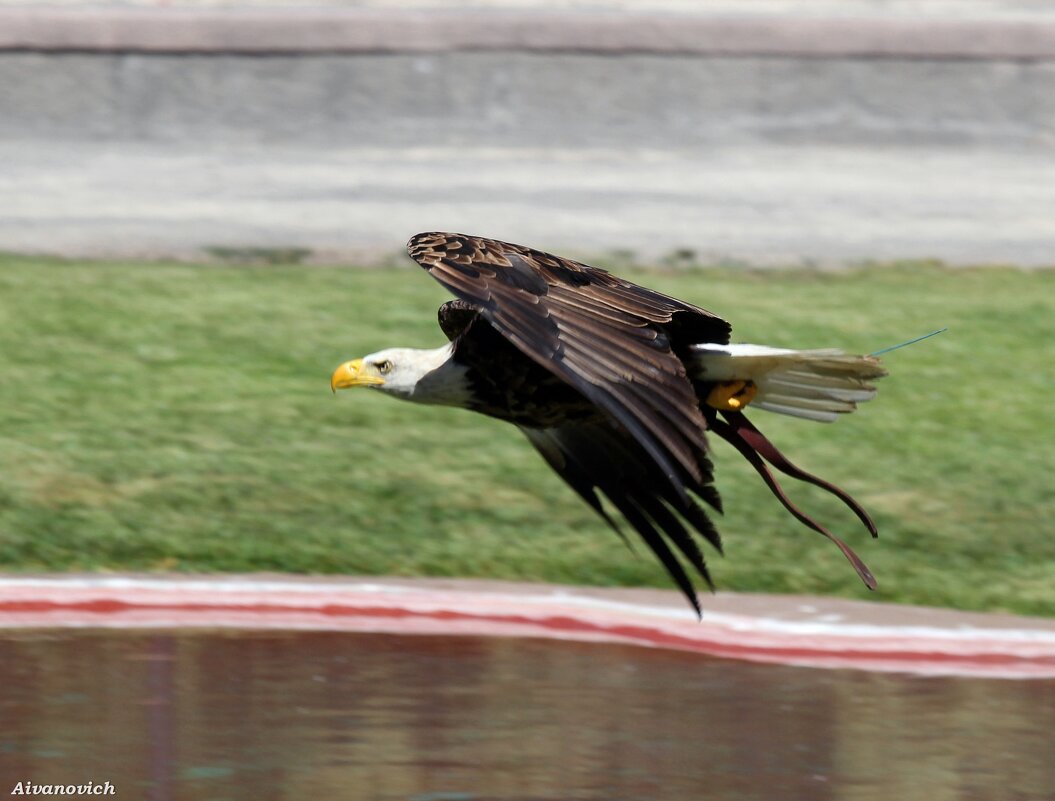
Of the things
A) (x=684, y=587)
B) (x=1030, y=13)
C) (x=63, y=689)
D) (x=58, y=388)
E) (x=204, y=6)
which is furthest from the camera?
(x=1030, y=13)

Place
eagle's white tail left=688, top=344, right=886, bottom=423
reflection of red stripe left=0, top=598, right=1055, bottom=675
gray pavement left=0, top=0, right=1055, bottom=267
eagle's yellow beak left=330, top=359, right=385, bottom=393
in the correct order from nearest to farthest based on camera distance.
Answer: eagle's white tail left=688, top=344, right=886, bottom=423 → eagle's yellow beak left=330, top=359, right=385, bottom=393 → reflection of red stripe left=0, top=598, right=1055, bottom=675 → gray pavement left=0, top=0, right=1055, bottom=267

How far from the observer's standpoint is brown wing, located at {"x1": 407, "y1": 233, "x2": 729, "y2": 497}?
5.89m

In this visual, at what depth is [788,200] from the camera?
15656 millimetres

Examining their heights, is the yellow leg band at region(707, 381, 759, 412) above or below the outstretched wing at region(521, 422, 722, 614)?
above

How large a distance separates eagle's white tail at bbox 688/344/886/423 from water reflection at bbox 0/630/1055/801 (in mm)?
1353

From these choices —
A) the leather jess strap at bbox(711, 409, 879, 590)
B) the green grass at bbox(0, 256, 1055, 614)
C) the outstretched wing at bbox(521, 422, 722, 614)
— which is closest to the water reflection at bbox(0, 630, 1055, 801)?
the outstretched wing at bbox(521, 422, 722, 614)

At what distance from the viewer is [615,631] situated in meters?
9.04

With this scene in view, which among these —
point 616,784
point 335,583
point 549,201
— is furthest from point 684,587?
point 549,201

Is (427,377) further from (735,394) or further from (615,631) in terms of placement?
(615,631)

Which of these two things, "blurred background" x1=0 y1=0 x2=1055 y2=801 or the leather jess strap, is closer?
the leather jess strap

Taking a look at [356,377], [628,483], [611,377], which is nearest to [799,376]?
[628,483]

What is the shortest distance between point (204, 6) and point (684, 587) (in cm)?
1147

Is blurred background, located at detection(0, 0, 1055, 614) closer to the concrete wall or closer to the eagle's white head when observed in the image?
the concrete wall

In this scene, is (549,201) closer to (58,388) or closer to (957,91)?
(957,91)
